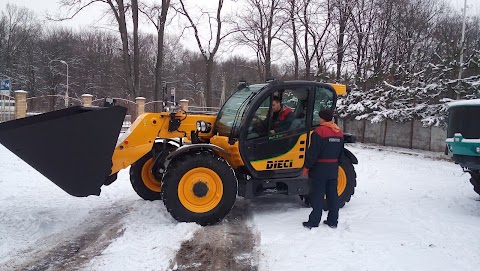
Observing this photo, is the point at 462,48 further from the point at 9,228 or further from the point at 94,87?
the point at 94,87

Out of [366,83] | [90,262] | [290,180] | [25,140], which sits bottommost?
[90,262]

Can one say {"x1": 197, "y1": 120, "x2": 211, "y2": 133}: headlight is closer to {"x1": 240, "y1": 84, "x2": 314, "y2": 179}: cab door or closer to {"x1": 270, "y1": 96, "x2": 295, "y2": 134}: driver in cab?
{"x1": 240, "y1": 84, "x2": 314, "y2": 179}: cab door

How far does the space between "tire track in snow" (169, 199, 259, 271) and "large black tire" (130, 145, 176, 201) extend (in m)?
1.57

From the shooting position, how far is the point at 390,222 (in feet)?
17.9

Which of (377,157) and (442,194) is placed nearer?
(442,194)

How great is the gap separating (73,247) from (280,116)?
3276 mm

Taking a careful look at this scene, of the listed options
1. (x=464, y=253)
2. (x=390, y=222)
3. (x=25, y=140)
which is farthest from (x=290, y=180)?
(x=25, y=140)

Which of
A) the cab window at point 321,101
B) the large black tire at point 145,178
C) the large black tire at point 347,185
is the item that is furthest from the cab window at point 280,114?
the large black tire at point 145,178

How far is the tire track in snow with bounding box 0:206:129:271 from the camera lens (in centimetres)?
400

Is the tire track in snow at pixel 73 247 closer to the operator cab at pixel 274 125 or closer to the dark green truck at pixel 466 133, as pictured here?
the operator cab at pixel 274 125

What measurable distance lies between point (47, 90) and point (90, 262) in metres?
52.1

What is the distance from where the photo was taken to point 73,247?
450 cm

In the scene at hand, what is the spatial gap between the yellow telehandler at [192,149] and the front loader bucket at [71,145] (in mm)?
11

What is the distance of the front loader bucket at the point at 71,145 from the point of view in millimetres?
4559
